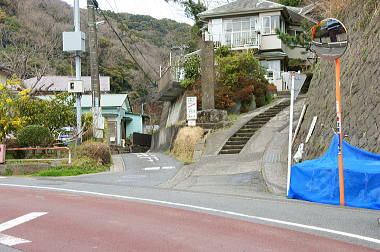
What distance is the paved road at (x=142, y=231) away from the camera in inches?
219

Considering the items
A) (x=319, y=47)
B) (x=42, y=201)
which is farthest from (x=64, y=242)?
(x=319, y=47)

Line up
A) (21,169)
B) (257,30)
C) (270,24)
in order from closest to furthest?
(21,169), (257,30), (270,24)

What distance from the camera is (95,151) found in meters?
19.0

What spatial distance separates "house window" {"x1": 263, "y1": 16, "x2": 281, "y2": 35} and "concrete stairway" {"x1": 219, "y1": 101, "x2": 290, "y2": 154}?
1292 centimetres

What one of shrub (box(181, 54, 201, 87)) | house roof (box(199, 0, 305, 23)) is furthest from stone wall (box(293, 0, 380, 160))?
house roof (box(199, 0, 305, 23))

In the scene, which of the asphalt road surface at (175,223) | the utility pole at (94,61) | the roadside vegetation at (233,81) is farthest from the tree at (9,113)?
the asphalt road surface at (175,223)

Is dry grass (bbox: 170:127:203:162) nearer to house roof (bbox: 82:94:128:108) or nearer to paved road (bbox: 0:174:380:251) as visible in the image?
paved road (bbox: 0:174:380:251)

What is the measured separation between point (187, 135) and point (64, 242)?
15.1 meters

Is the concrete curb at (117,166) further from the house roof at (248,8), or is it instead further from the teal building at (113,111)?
the house roof at (248,8)

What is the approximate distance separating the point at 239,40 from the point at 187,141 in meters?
17.6

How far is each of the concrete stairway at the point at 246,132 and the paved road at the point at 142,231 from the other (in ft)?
34.0

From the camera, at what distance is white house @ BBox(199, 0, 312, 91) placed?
35584mm

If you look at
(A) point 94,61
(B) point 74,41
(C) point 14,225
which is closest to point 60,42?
(A) point 94,61

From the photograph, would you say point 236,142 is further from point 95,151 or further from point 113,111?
point 113,111
